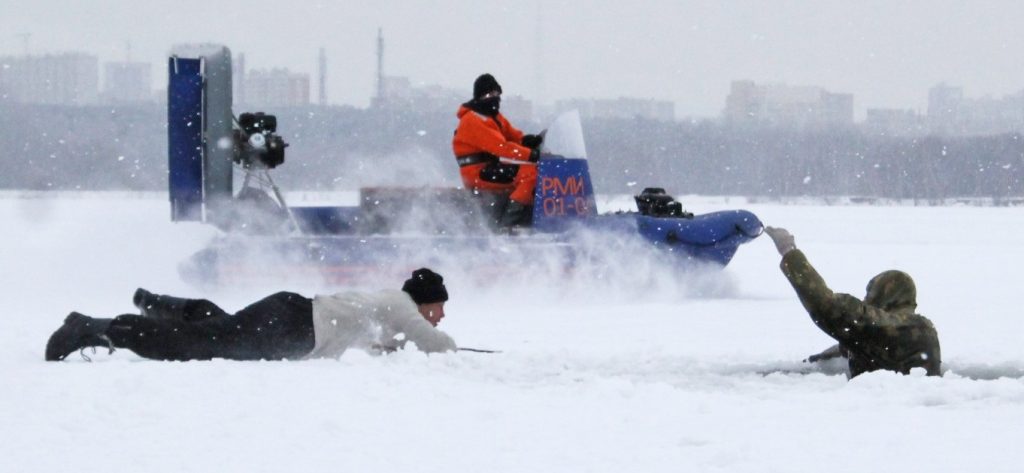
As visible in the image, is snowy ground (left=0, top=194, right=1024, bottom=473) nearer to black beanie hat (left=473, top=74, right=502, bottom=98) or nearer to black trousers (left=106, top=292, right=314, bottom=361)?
black trousers (left=106, top=292, right=314, bottom=361)

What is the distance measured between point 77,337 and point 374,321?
45.8 inches

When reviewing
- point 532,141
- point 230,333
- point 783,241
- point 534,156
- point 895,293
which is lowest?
point 230,333

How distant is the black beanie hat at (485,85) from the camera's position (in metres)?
9.13

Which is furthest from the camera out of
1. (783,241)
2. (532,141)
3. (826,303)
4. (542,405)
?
(532,141)

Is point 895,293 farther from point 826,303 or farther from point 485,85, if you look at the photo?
point 485,85

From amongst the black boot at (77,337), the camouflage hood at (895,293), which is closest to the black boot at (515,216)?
the black boot at (77,337)

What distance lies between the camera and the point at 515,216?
30.4ft

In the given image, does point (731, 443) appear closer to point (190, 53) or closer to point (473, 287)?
point (473, 287)

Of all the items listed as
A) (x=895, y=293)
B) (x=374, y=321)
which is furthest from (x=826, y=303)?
(x=374, y=321)

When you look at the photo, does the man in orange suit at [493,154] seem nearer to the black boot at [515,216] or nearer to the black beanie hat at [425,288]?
the black boot at [515,216]

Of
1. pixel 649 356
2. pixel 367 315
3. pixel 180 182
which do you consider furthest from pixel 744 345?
pixel 180 182

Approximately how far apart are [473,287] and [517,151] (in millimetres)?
1068

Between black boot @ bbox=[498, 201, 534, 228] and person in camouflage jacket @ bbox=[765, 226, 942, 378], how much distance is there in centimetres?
453

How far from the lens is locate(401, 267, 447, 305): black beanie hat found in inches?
206
